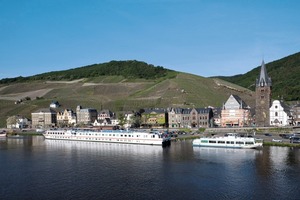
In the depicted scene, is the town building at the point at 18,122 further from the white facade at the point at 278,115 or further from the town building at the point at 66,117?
the white facade at the point at 278,115

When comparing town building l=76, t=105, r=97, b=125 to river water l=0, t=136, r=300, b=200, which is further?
town building l=76, t=105, r=97, b=125

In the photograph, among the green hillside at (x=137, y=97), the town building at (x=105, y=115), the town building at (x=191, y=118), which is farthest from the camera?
the green hillside at (x=137, y=97)

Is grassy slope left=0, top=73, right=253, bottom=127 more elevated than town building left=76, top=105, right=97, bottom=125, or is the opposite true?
grassy slope left=0, top=73, right=253, bottom=127

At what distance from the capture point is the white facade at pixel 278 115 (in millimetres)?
104625

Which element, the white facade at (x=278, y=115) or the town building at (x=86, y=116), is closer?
the white facade at (x=278, y=115)

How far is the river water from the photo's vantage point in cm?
3784

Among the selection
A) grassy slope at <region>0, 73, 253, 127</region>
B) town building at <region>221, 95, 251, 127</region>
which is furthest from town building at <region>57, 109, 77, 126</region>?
town building at <region>221, 95, 251, 127</region>

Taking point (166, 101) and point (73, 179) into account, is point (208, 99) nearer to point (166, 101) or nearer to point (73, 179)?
point (166, 101)

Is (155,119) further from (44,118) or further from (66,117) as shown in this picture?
(44,118)

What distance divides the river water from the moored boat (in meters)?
10.5

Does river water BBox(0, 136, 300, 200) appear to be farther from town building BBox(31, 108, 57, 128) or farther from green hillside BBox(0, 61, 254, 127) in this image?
town building BBox(31, 108, 57, 128)

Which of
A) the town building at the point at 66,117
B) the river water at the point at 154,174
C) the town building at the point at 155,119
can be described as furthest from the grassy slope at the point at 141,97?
the river water at the point at 154,174

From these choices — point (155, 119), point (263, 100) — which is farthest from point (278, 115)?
point (155, 119)

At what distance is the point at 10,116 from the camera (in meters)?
157
